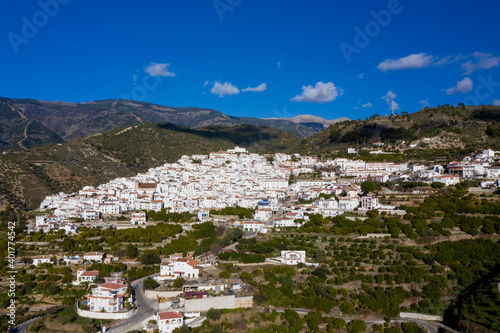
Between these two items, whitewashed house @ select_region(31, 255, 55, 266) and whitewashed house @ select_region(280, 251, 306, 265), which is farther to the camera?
whitewashed house @ select_region(31, 255, 55, 266)

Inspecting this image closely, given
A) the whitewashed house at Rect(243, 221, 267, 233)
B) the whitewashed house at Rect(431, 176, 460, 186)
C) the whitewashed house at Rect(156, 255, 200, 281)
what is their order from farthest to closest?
the whitewashed house at Rect(431, 176, 460, 186) → the whitewashed house at Rect(243, 221, 267, 233) → the whitewashed house at Rect(156, 255, 200, 281)

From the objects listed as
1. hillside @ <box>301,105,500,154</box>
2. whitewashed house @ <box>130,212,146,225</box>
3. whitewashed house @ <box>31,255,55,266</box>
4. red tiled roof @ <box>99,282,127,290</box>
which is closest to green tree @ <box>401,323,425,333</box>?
red tiled roof @ <box>99,282,127,290</box>

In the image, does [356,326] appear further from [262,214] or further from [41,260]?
[41,260]

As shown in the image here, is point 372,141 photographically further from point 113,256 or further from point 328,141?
point 113,256

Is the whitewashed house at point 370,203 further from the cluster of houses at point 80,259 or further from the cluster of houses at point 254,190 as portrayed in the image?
the cluster of houses at point 80,259

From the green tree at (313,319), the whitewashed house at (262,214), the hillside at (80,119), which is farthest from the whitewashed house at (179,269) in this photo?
the hillside at (80,119)

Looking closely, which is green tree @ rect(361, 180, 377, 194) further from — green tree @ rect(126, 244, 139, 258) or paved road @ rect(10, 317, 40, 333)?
paved road @ rect(10, 317, 40, 333)

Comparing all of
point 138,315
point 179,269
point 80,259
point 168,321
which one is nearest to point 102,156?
point 80,259
